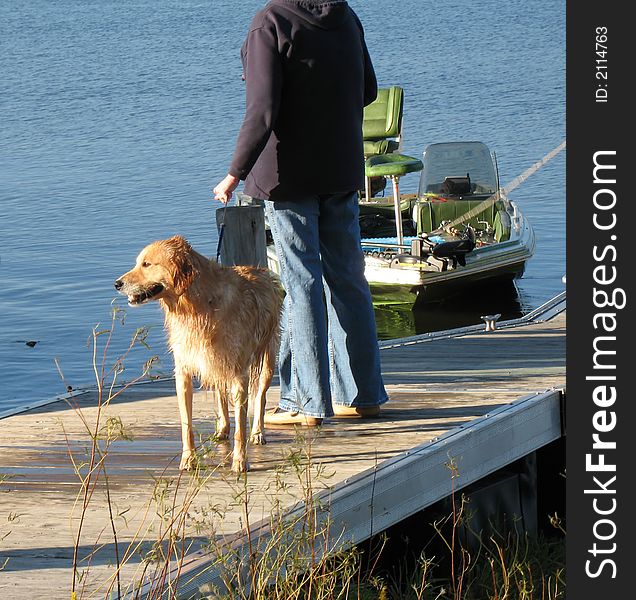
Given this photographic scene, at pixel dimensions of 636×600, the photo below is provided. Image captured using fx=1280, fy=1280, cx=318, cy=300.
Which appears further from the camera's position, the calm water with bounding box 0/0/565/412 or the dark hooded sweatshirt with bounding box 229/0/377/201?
the calm water with bounding box 0/0/565/412

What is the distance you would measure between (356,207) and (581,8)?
1714mm

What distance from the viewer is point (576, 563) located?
168 inches

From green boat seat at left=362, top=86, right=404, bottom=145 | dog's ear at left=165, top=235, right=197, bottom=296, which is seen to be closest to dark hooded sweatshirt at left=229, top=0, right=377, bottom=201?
dog's ear at left=165, top=235, right=197, bottom=296

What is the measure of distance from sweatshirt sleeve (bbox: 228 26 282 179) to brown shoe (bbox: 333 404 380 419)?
134cm

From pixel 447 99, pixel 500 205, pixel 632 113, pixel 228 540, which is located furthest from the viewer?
pixel 447 99

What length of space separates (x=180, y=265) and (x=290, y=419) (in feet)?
3.87

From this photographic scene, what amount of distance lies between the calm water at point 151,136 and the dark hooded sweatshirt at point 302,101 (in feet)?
25.0

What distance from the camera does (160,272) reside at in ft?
16.7

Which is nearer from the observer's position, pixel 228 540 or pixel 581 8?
pixel 581 8

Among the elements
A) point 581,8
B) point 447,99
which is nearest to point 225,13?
point 447,99

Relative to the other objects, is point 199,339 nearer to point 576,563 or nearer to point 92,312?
point 576,563

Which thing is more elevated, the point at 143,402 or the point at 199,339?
the point at 199,339

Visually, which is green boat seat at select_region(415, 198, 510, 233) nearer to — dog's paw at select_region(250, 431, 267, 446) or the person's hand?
dog's paw at select_region(250, 431, 267, 446)

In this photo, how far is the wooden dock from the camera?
14.6 ft
